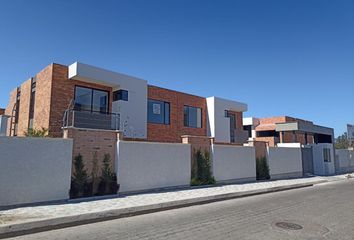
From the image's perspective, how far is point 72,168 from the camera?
10.8m

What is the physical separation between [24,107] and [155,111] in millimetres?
8699

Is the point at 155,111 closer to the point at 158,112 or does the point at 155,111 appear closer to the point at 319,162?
the point at 158,112

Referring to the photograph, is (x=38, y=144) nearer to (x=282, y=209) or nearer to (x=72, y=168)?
(x=72, y=168)

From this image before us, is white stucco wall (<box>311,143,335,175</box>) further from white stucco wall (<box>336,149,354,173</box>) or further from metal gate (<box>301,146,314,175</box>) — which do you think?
white stucco wall (<box>336,149,354,173</box>)

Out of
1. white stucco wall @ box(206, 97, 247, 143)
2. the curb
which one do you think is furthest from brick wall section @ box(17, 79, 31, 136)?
white stucco wall @ box(206, 97, 247, 143)

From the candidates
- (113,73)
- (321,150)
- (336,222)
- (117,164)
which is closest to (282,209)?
(336,222)

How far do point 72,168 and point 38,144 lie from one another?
5.67 ft

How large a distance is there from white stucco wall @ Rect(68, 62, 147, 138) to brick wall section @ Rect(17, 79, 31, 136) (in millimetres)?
4358

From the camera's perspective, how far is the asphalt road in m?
6.43

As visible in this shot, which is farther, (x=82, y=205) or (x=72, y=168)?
(x=72, y=168)

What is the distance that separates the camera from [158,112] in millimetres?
20656

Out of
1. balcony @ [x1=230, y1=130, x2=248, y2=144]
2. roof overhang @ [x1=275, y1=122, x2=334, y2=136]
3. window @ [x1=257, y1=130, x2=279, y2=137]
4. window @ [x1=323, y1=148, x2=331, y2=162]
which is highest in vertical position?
window @ [x1=257, y1=130, x2=279, y2=137]

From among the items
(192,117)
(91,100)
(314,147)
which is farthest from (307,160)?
(91,100)

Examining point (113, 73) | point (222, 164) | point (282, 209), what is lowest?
point (282, 209)
